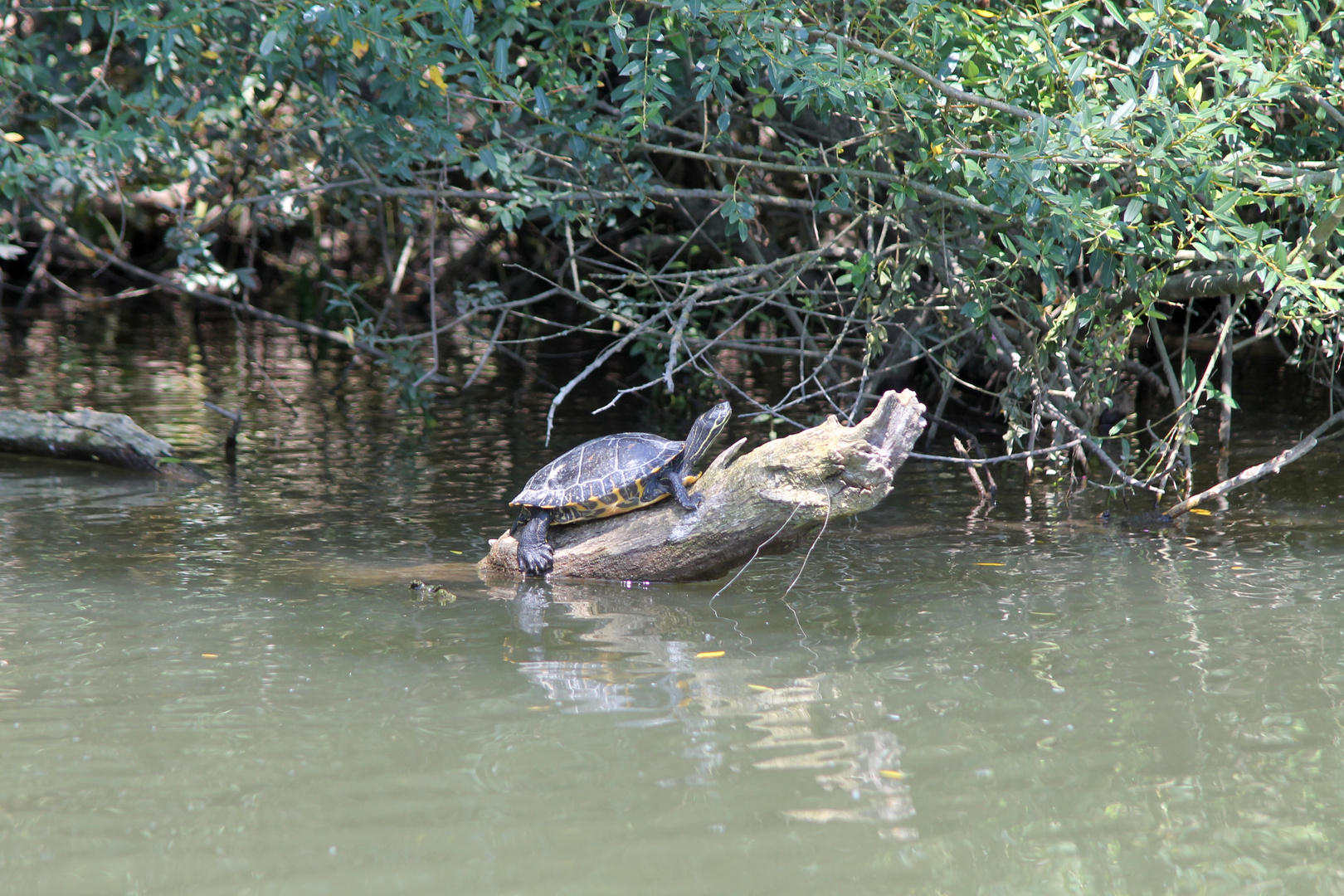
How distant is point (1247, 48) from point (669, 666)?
3615 millimetres

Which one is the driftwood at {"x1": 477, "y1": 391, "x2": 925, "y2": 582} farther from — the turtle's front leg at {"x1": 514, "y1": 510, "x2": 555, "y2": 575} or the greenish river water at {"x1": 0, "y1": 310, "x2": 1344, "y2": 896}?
the greenish river water at {"x1": 0, "y1": 310, "x2": 1344, "y2": 896}

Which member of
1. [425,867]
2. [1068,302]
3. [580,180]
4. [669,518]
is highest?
[580,180]

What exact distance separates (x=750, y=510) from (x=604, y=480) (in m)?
0.77

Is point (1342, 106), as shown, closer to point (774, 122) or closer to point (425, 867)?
point (774, 122)

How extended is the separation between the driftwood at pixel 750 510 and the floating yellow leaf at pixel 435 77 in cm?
230

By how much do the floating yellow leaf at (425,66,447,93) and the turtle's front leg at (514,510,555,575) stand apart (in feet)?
7.23

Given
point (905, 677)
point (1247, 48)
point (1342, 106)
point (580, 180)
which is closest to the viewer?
point (905, 677)

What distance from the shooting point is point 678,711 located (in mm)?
4238

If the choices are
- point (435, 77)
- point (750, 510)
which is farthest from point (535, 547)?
point (435, 77)

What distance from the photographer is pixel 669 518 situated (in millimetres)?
5785

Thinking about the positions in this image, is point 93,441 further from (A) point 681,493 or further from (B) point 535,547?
(A) point 681,493

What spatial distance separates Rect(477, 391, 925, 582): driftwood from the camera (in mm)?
5250

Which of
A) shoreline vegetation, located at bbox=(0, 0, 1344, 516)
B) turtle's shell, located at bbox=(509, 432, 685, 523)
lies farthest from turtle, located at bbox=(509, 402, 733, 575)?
shoreline vegetation, located at bbox=(0, 0, 1344, 516)

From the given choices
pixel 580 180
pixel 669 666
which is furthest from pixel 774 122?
pixel 669 666
